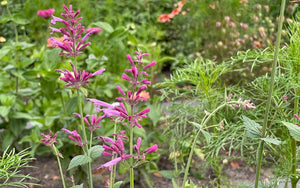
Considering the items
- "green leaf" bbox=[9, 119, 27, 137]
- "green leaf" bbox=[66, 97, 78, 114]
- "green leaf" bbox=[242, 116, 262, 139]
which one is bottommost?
"green leaf" bbox=[9, 119, 27, 137]

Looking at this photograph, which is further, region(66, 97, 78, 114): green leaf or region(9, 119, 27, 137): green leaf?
region(9, 119, 27, 137): green leaf

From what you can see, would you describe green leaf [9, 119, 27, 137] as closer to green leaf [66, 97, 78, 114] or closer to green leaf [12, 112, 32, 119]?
green leaf [12, 112, 32, 119]

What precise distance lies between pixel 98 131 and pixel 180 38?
9.51ft

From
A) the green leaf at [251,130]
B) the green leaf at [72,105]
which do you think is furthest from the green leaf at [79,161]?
the green leaf at [72,105]

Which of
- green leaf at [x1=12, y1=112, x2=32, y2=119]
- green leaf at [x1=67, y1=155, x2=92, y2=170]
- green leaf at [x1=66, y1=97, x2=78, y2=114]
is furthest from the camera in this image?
green leaf at [x1=12, y1=112, x2=32, y2=119]

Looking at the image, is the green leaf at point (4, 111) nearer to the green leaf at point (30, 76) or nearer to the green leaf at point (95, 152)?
the green leaf at point (30, 76)

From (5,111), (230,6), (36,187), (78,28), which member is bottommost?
(36,187)

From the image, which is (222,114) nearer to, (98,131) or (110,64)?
(98,131)

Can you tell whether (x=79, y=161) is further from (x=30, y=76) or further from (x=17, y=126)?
(x=17, y=126)

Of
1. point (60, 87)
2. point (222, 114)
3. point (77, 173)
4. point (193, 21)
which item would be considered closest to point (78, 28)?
point (222, 114)

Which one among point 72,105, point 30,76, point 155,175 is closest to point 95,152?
point 72,105

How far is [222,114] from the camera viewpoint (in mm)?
1991

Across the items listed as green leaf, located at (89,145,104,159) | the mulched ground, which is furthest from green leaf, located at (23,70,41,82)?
green leaf, located at (89,145,104,159)

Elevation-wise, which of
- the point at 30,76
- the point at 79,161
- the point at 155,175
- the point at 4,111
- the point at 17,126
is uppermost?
the point at 79,161
